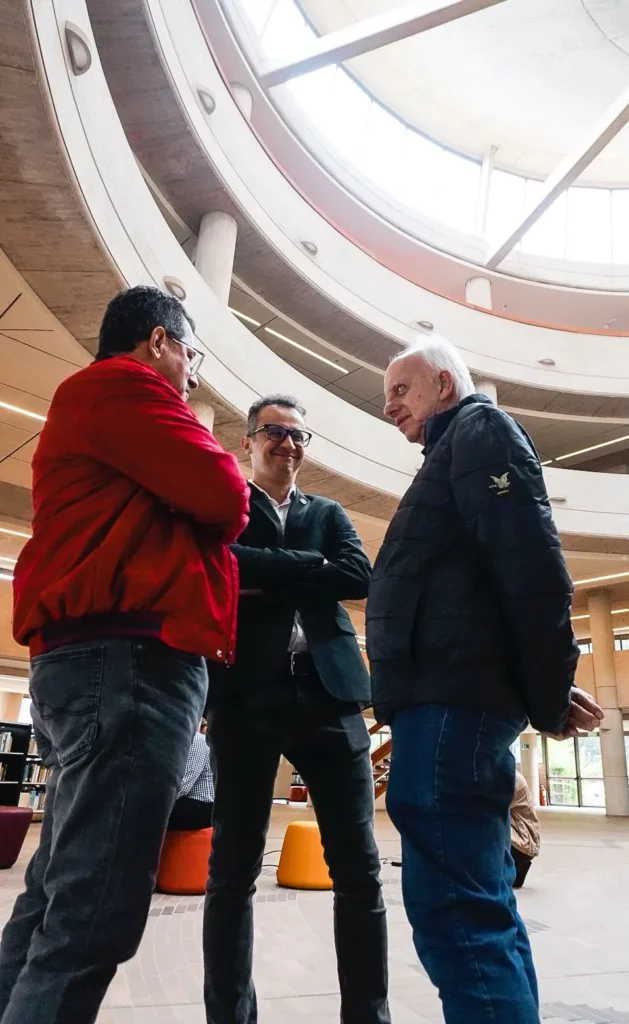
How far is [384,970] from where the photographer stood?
6.06 feet

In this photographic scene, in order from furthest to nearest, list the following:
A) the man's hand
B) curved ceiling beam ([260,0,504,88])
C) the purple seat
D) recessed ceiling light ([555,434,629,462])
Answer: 1. recessed ceiling light ([555,434,629,462])
2. curved ceiling beam ([260,0,504,88])
3. the purple seat
4. the man's hand

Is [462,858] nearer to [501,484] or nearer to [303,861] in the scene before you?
[501,484]

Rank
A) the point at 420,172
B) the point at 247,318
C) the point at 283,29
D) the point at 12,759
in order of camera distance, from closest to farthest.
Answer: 1. the point at 12,759
2. the point at 247,318
3. the point at 283,29
4. the point at 420,172

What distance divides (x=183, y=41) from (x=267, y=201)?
115 inches

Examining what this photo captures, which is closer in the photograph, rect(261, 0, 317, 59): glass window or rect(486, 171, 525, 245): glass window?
rect(261, 0, 317, 59): glass window

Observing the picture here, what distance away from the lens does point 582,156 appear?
15375 millimetres

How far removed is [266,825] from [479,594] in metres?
0.98

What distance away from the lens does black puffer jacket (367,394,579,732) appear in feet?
4.75

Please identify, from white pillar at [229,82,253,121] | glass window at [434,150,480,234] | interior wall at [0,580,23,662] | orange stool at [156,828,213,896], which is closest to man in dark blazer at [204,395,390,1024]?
orange stool at [156,828,213,896]

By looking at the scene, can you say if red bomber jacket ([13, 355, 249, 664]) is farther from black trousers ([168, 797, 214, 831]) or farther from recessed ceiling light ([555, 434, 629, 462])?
recessed ceiling light ([555, 434, 629, 462])

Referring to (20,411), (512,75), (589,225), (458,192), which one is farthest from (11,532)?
(589,225)

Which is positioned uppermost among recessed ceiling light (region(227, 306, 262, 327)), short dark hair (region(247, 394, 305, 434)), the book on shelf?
recessed ceiling light (region(227, 306, 262, 327))

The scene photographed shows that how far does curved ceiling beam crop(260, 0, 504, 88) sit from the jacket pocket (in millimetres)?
13931

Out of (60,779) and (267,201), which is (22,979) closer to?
(60,779)
